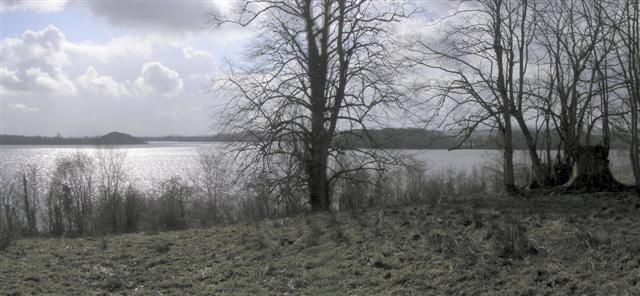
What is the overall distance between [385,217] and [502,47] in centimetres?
577

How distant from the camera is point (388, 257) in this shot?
785cm

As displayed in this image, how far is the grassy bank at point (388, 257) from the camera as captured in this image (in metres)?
6.13

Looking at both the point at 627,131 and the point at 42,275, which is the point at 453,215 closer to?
the point at 627,131

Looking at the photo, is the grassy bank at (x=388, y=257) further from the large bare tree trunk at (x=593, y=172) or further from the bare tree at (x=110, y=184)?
→ the bare tree at (x=110, y=184)

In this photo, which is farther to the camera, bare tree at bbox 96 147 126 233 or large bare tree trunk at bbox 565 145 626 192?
bare tree at bbox 96 147 126 233

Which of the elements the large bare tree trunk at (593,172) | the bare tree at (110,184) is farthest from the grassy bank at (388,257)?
the bare tree at (110,184)

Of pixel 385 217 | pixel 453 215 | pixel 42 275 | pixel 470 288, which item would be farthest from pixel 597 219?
pixel 42 275

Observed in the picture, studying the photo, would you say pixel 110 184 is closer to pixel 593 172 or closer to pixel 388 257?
pixel 593 172

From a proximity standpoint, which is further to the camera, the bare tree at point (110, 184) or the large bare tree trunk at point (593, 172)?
the bare tree at point (110, 184)

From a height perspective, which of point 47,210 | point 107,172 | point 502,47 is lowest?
point 47,210

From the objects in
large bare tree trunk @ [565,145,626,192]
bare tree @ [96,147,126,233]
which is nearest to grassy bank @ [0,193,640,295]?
large bare tree trunk @ [565,145,626,192]

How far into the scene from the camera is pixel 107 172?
55125 millimetres

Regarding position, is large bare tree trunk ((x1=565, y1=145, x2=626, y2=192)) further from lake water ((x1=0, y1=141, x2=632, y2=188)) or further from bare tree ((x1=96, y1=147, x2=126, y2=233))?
bare tree ((x1=96, y1=147, x2=126, y2=233))

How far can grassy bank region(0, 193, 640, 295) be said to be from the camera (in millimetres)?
6126
